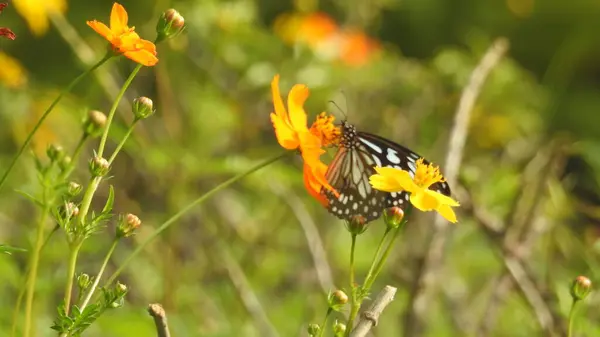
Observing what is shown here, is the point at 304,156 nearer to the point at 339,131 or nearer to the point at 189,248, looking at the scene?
the point at 339,131

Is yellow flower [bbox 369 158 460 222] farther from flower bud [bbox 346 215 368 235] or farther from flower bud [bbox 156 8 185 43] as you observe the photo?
flower bud [bbox 156 8 185 43]

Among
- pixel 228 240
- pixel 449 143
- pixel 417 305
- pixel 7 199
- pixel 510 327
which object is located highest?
pixel 449 143

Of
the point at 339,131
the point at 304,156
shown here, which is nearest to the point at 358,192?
the point at 339,131

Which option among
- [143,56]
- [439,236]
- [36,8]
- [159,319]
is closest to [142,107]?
[143,56]

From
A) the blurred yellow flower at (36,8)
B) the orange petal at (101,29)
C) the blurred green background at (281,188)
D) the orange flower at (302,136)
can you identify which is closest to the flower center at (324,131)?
the orange flower at (302,136)

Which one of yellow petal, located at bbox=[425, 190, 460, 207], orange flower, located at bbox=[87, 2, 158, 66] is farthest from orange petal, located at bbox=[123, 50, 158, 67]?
yellow petal, located at bbox=[425, 190, 460, 207]

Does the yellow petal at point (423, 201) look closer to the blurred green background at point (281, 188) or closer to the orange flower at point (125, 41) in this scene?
the orange flower at point (125, 41)
